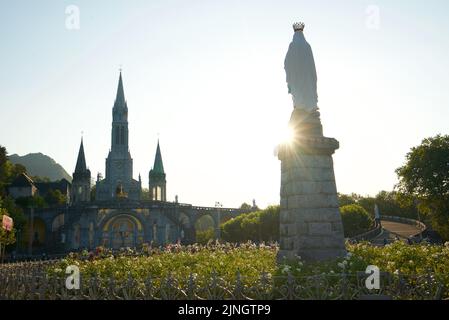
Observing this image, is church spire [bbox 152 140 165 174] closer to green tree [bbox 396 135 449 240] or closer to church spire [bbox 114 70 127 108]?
church spire [bbox 114 70 127 108]

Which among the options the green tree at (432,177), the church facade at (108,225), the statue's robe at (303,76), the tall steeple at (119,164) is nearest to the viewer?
the statue's robe at (303,76)

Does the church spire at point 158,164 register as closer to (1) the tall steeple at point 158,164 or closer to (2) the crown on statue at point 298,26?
(1) the tall steeple at point 158,164

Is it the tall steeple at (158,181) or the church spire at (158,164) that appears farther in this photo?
the church spire at (158,164)

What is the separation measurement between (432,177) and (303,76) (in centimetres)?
2458

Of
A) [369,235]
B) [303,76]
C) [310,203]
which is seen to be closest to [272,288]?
[310,203]

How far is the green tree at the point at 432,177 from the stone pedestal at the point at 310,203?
79.9 feet

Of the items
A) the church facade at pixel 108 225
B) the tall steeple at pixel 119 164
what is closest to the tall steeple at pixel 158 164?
the tall steeple at pixel 119 164

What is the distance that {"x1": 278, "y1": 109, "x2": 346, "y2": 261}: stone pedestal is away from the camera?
34.6 feet

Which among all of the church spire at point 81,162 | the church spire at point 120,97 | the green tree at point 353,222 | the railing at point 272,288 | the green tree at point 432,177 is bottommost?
the railing at point 272,288

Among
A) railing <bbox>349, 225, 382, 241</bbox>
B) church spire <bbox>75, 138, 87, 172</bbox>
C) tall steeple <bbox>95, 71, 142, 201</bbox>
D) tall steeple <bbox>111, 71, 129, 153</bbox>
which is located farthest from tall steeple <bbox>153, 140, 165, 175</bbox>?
railing <bbox>349, 225, 382, 241</bbox>

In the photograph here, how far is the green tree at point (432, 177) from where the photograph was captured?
31.7m

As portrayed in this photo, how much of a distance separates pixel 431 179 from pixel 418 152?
8.46 ft

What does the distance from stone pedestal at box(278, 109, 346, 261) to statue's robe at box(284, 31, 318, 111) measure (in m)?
1.01

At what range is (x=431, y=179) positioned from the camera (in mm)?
32062
